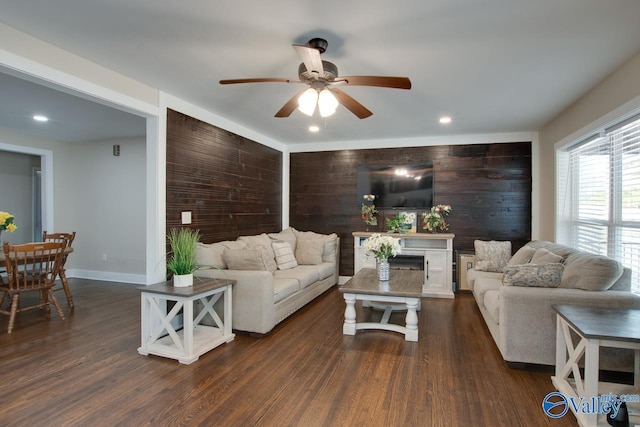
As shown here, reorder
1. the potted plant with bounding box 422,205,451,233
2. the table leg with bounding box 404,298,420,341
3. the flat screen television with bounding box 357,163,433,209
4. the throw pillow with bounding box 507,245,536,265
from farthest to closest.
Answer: the flat screen television with bounding box 357,163,433,209 < the potted plant with bounding box 422,205,451,233 < the throw pillow with bounding box 507,245,536,265 < the table leg with bounding box 404,298,420,341

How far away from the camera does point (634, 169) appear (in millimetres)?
2887

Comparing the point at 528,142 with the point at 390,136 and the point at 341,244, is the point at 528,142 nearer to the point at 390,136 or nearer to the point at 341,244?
the point at 390,136

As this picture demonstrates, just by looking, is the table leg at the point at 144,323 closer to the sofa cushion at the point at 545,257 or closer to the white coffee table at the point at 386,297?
the white coffee table at the point at 386,297

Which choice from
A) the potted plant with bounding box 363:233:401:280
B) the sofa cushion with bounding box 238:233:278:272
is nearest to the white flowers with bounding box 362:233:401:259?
the potted plant with bounding box 363:233:401:280

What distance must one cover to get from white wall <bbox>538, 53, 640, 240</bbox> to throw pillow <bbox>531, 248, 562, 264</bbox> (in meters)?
1.17

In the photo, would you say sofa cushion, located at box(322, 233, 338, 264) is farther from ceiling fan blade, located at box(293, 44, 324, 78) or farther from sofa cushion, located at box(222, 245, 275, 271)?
ceiling fan blade, located at box(293, 44, 324, 78)

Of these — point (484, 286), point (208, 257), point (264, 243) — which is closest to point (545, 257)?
point (484, 286)

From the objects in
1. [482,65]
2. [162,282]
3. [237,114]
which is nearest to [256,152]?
[237,114]

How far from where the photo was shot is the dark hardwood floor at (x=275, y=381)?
2.06 metres

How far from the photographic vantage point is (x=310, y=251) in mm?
5262

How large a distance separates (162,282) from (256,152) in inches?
101

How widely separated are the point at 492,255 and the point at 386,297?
2.18m

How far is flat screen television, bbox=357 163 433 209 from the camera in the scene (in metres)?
5.55

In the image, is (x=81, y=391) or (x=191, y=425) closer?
(x=191, y=425)
